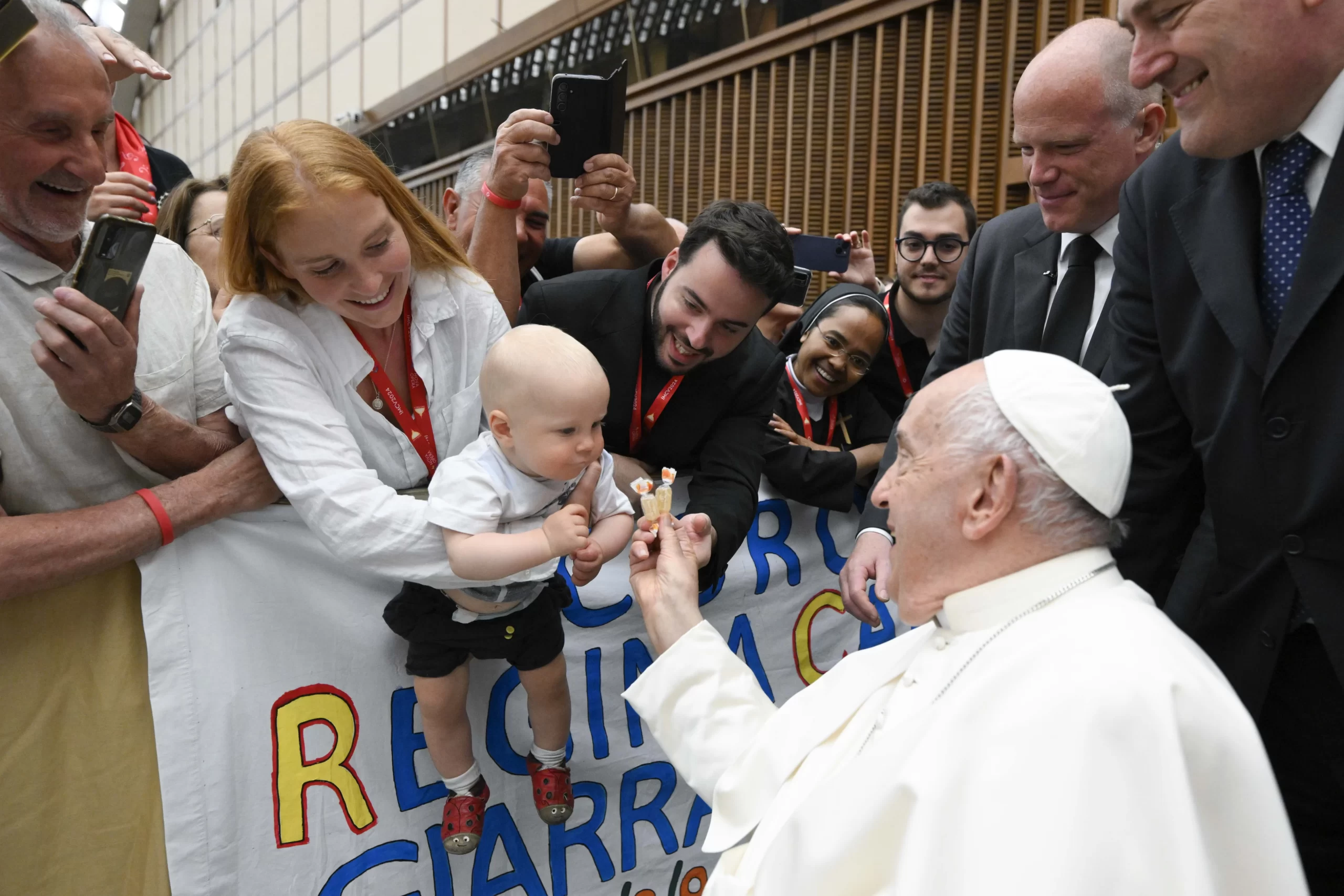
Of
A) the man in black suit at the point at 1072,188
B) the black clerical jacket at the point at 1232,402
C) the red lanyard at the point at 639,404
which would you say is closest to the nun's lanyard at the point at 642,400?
the red lanyard at the point at 639,404

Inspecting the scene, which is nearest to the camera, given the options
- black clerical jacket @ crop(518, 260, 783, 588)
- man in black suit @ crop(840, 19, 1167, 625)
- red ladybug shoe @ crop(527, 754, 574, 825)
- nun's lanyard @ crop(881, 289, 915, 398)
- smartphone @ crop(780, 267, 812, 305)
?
red ladybug shoe @ crop(527, 754, 574, 825)

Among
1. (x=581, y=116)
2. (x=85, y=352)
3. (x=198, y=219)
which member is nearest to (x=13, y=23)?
(x=85, y=352)

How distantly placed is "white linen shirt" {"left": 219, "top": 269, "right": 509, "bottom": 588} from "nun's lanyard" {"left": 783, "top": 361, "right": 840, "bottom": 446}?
5.81 ft

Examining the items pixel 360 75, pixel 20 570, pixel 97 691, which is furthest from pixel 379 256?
pixel 360 75

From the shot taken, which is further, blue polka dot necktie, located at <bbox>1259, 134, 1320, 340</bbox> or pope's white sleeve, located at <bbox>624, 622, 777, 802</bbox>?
pope's white sleeve, located at <bbox>624, 622, 777, 802</bbox>

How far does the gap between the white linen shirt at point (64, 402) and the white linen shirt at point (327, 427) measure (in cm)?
13

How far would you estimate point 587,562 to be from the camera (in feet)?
6.45

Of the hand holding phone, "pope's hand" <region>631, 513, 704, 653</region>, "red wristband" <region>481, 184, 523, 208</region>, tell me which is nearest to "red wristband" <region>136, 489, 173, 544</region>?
the hand holding phone

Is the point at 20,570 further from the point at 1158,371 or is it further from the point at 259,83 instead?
the point at 259,83

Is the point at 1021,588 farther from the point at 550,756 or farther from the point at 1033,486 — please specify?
the point at 550,756

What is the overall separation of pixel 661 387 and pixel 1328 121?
1.65 m

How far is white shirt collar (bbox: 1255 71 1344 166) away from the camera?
1.59m

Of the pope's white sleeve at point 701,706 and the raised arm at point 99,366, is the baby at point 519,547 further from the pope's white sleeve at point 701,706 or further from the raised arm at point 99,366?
the raised arm at point 99,366

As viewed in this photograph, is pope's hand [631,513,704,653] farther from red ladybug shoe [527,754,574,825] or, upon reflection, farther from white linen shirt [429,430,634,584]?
red ladybug shoe [527,754,574,825]
